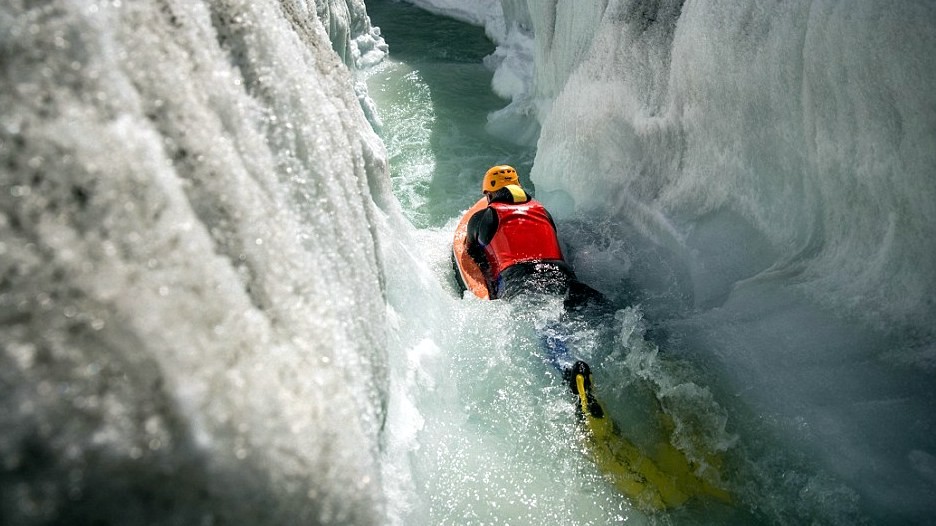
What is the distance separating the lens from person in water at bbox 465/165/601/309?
4.38 m

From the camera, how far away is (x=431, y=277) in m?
4.28

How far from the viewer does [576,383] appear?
3.52m

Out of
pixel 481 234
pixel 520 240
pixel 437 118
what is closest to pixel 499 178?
pixel 481 234

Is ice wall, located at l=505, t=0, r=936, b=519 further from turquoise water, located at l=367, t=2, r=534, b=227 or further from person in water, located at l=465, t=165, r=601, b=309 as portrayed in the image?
turquoise water, located at l=367, t=2, r=534, b=227

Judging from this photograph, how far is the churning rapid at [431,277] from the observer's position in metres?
1.14

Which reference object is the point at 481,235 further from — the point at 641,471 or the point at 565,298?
the point at 641,471

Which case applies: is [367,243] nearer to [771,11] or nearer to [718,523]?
[718,523]

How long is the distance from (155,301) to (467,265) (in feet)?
12.7

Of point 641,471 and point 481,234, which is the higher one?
point 481,234

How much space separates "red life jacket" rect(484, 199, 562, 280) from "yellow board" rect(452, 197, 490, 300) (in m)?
0.17

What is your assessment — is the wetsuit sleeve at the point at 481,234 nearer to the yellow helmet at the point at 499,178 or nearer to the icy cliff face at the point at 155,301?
the yellow helmet at the point at 499,178

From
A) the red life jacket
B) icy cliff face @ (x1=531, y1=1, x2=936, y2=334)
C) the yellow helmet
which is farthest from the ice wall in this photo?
the yellow helmet

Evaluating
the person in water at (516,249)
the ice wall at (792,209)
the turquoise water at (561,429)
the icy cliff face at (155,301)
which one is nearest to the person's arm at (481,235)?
the person in water at (516,249)

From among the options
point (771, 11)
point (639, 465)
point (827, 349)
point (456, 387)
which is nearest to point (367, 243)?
point (456, 387)
